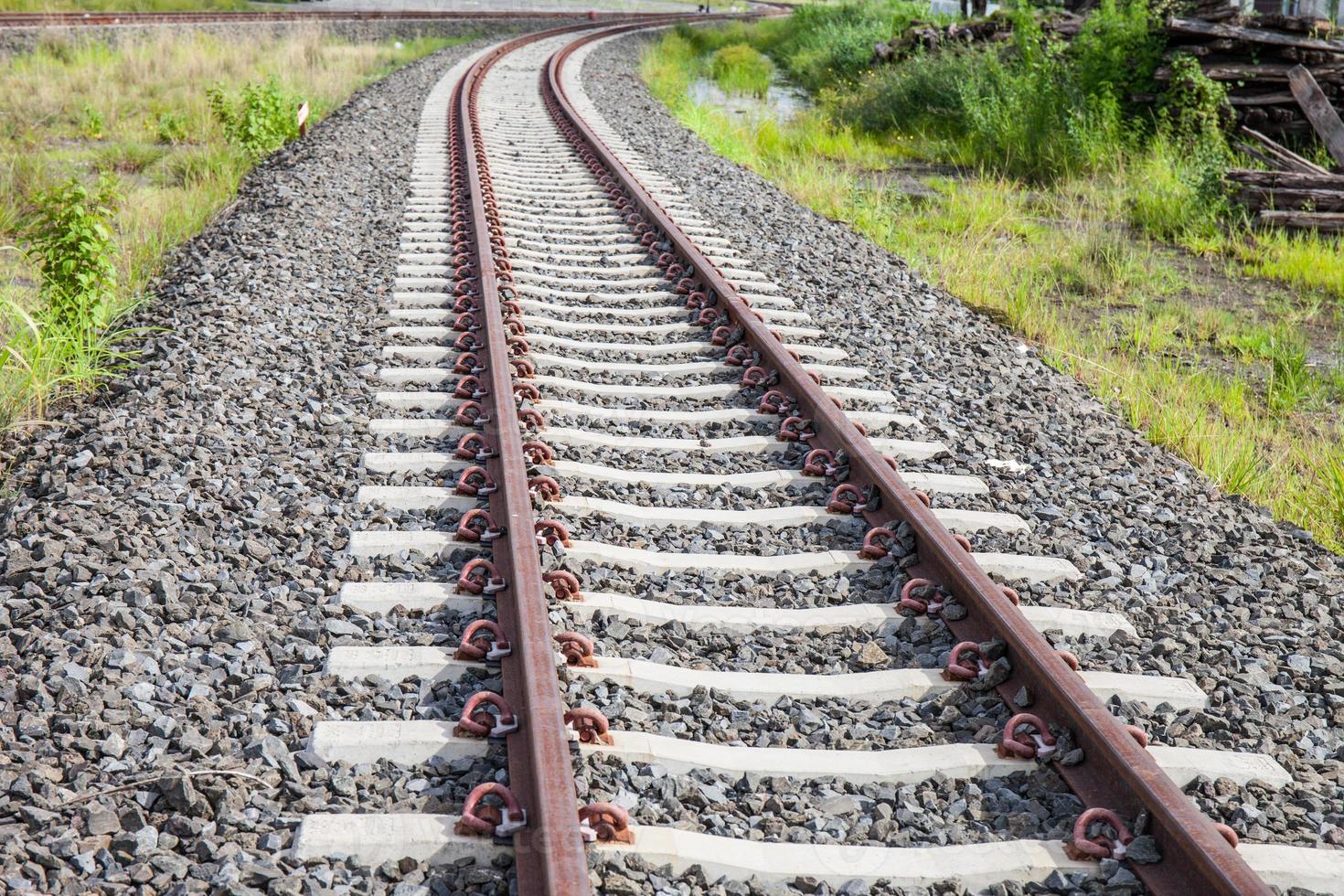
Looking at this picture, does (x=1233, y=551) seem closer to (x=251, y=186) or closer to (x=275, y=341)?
(x=275, y=341)

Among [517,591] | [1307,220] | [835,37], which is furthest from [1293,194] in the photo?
[835,37]

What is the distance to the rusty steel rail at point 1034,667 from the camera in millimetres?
2562

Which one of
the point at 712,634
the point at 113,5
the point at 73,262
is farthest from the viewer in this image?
the point at 113,5

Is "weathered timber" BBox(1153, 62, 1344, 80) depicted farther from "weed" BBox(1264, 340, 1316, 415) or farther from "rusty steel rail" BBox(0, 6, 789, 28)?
"rusty steel rail" BBox(0, 6, 789, 28)

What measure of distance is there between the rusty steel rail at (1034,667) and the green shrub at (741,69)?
54.1ft

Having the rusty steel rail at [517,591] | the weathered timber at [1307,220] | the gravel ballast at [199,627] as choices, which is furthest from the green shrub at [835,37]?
the gravel ballast at [199,627]

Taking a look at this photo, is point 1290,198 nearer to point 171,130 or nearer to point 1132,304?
point 1132,304

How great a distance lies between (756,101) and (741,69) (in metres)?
3.64

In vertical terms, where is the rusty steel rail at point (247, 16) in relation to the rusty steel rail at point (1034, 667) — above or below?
above

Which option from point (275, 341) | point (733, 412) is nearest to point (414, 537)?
point (733, 412)

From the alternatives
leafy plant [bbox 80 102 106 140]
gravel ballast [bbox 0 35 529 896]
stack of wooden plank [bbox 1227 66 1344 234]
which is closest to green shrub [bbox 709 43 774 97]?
leafy plant [bbox 80 102 106 140]

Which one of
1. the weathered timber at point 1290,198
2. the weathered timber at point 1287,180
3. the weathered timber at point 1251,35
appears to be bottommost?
the weathered timber at point 1290,198

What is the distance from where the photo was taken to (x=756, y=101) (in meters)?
20.1

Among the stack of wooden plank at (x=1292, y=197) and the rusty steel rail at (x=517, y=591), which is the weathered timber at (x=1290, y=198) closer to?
the stack of wooden plank at (x=1292, y=197)
